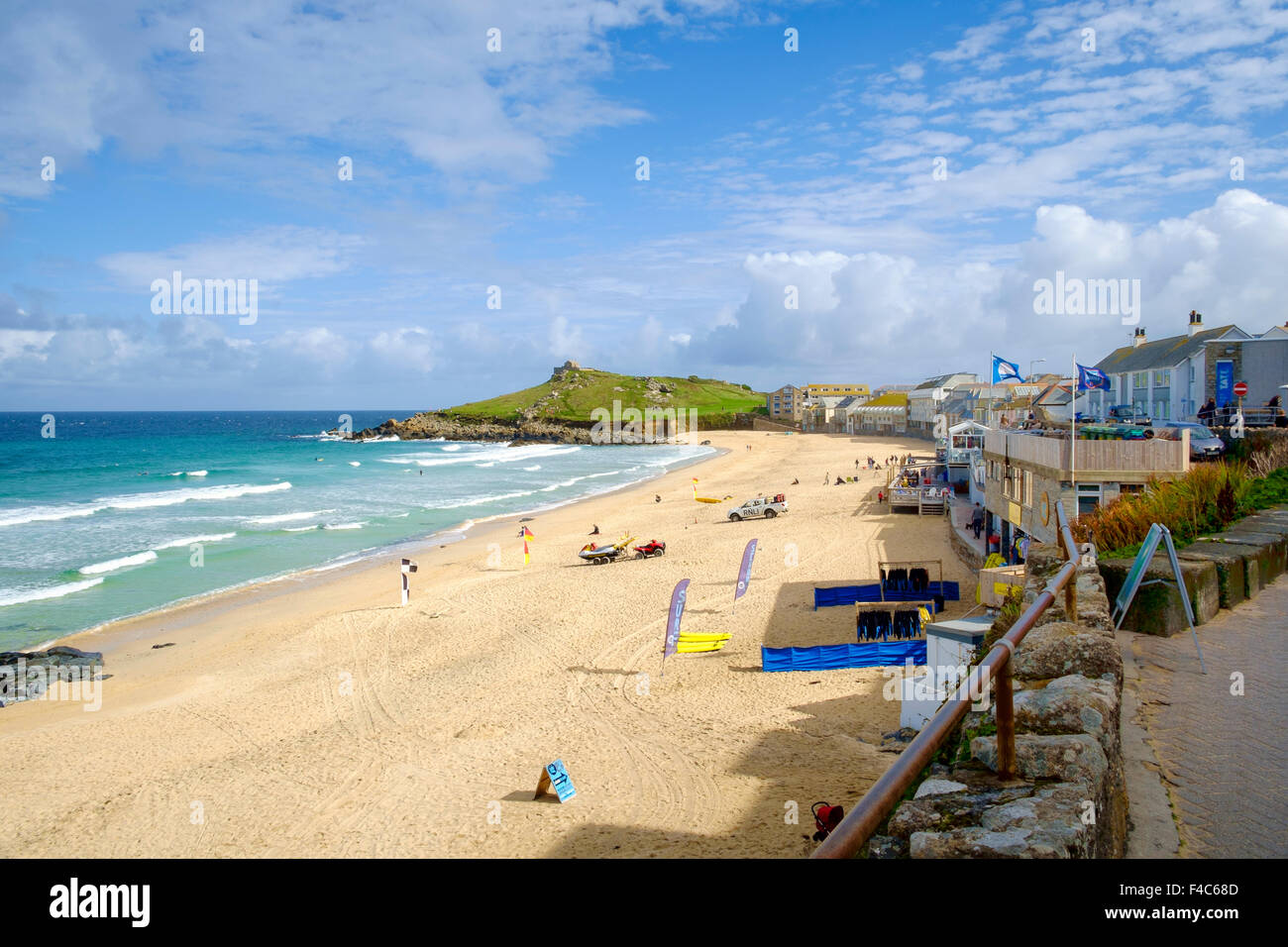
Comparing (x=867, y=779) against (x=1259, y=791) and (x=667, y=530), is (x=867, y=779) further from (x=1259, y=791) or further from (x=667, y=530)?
(x=667, y=530)

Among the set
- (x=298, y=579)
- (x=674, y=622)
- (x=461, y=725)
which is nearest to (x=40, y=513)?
(x=298, y=579)

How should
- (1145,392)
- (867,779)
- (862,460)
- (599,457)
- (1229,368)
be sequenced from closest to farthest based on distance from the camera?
(867,779)
(1229,368)
(1145,392)
(862,460)
(599,457)

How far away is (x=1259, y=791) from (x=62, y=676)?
74.5ft

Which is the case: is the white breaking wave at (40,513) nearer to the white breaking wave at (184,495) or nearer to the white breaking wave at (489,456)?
the white breaking wave at (184,495)

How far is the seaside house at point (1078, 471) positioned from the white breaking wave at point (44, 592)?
30580 millimetres

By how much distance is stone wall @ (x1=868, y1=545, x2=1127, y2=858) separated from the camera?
319cm

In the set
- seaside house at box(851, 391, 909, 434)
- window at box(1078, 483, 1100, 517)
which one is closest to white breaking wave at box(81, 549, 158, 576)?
window at box(1078, 483, 1100, 517)

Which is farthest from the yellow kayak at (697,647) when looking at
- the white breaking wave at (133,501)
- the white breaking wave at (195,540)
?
the white breaking wave at (133,501)

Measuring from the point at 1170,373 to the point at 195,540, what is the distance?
4838 cm

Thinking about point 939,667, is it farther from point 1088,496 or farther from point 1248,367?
point 1248,367

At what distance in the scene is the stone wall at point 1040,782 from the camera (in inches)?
126

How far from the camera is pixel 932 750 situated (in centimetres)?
271

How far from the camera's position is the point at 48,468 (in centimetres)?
8031
